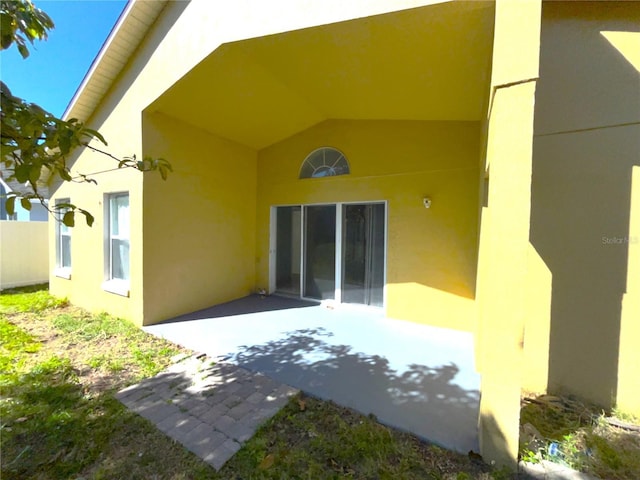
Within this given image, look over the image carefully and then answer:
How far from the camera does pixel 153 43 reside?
5172 millimetres

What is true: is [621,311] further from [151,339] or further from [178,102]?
[178,102]

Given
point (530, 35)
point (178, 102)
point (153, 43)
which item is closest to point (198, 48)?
point (178, 102)

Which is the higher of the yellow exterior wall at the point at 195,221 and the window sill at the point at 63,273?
the yellow exterior wall at the point at 195,221

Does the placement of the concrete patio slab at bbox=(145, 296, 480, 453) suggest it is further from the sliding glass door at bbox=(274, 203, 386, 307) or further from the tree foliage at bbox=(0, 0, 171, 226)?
the tree foliage at bbox=(0, 0, 171, 226)

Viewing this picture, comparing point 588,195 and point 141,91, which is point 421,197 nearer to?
point 588,195

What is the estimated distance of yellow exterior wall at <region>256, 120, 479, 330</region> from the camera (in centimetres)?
500

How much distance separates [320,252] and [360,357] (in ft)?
10.2

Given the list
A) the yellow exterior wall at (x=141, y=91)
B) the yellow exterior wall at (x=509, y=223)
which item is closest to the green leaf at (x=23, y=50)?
the yellow exterior wall at (x=141, y=91)

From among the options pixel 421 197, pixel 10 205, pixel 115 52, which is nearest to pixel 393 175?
pixel 421 197

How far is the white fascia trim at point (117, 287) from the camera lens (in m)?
5.49

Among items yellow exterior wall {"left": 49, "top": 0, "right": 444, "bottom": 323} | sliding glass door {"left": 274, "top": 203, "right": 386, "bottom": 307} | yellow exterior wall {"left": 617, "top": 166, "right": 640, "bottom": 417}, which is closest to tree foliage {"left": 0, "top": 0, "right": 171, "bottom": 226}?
yellow exterior wall {"left": 49, "top": 0, "right": 444, "bottom": 323}

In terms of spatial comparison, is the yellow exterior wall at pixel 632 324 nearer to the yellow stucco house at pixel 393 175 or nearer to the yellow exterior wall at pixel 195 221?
the yellow stucco house at pixel 393 175

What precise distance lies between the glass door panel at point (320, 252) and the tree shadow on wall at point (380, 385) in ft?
7.21

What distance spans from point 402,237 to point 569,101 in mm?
3114
